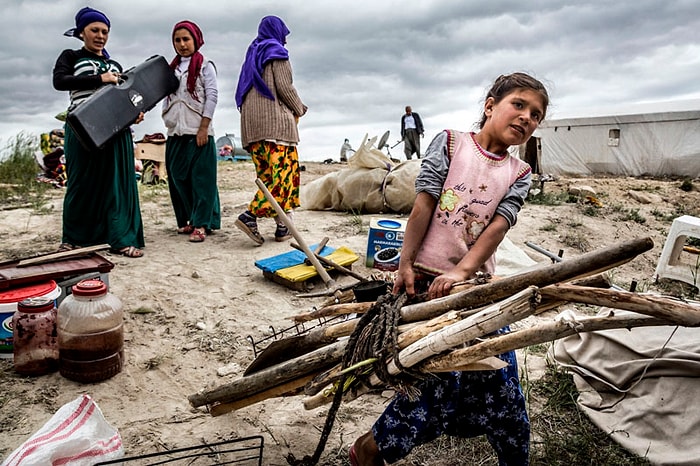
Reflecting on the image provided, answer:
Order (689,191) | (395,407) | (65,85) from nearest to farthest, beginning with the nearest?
(395,407), (65,85), (689,191)

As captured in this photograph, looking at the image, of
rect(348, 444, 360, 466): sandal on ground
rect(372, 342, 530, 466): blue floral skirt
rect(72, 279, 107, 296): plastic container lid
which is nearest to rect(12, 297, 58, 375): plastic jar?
rect(72, 279, 107, 296): plastic container lid

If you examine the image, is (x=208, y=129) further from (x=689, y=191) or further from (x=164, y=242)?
(x=689, y=191)

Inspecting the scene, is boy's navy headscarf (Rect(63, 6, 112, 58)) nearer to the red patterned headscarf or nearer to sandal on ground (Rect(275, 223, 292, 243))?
the red patterned headscarf

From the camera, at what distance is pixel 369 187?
6992 millimetres

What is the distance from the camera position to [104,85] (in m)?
4.24

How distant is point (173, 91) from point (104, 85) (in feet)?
2.57

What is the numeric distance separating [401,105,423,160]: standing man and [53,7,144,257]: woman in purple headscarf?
42.0 ft

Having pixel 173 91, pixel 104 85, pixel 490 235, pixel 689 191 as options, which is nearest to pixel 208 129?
pixel 173 91

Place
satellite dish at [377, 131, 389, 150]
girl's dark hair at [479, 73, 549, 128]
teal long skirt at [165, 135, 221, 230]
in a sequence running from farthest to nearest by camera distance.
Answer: satellite dish at [377, 131, 389, 150]
teal long skirt at [165, 135, 221, 230]
girl's dark hair at [479, 73, 549, 128]

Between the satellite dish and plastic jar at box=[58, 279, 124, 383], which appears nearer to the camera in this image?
plastic jar at box=[58, 279, 124, 383]

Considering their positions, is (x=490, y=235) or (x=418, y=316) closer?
(x=418, y=316)

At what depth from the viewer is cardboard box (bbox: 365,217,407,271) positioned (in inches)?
178

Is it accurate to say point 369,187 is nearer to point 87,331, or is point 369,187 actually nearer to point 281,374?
point 87,331

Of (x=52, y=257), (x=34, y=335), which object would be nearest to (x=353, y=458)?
(x=34, y=335)
